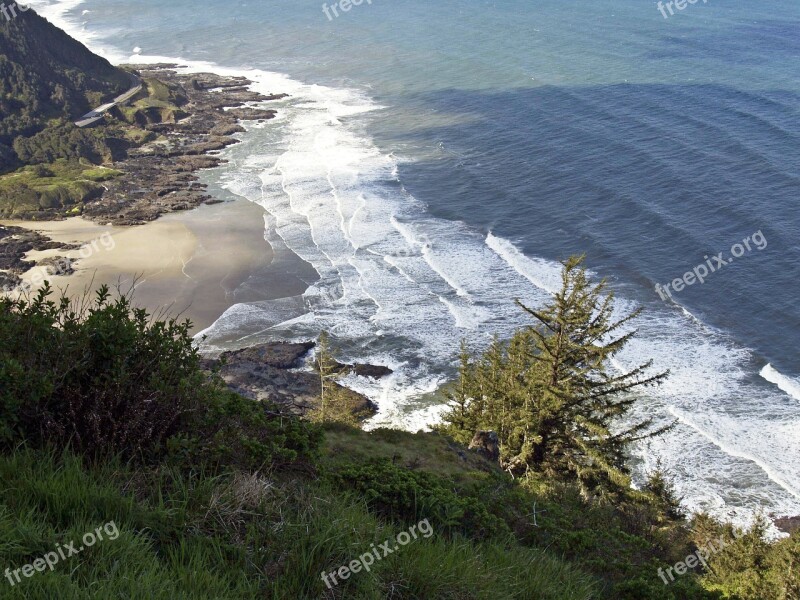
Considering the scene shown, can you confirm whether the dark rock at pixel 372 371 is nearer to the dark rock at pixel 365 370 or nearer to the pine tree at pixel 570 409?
the dark rock at pixel 365 370

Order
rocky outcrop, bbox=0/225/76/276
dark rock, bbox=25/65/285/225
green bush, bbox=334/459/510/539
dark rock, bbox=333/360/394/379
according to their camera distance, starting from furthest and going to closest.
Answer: dark rock, bbox=25/65/285/225 < rocky outcrop, bbox=0/225/76/276 < dark rock, bbox=333/360/394/379 < green bush, bbox=334/459/510/539

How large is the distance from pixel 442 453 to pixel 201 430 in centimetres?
1190

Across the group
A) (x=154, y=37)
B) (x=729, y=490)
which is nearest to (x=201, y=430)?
(x=729, y=490)

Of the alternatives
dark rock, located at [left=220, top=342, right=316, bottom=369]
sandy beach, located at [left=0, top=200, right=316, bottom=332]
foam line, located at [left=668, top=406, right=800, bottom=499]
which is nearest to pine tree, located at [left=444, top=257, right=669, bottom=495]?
foam line, located at [left=668, top=406, right=800, bottom=499]

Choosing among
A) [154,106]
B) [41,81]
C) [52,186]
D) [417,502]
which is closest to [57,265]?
[52,186]

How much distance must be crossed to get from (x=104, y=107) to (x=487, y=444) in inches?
2750

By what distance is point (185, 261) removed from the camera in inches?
1779

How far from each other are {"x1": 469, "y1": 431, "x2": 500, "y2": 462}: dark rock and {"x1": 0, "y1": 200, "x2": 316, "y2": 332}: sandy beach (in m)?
19.0

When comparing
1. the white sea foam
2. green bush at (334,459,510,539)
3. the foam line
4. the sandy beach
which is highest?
green bush at (334,459,510,539)

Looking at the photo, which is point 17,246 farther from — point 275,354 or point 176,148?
point 176,148

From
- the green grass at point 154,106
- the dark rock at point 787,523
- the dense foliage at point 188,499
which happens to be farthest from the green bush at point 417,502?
the green grass at point 154,106

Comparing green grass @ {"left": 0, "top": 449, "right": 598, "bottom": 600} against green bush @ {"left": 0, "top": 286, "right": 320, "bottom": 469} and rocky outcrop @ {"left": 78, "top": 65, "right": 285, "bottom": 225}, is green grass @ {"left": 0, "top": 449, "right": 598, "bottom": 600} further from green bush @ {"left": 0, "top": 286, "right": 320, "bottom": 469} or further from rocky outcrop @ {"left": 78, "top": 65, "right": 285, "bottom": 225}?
rocky outcrop @ {"left": 78, "top": 65, "right": 285, "bottom": 225}

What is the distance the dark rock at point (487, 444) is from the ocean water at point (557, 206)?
8002mm

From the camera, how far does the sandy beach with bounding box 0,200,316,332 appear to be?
134 ft
